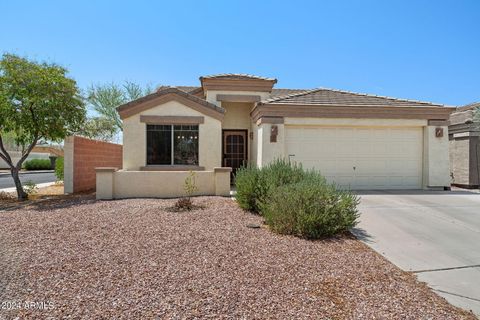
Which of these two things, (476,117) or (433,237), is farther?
(476,117)

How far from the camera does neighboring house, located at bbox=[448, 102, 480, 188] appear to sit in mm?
13688

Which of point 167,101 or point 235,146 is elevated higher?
point 167,101

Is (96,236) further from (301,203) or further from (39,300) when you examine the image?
(301,203)

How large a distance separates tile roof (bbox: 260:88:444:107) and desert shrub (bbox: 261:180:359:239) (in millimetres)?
6375

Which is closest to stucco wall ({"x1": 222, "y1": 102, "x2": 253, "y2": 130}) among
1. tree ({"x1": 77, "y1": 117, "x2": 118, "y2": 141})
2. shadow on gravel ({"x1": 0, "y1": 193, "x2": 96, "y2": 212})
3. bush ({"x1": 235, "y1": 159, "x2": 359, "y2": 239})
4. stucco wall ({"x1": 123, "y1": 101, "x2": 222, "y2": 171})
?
stucco wall ({"x1": 123, "y1": 101, "x2": 222, "y2": 171})

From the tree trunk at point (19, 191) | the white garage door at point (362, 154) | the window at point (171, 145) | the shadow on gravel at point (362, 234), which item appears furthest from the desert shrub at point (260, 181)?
the tree trunk at point (19, 191)

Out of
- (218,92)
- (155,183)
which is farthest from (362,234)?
(218,92)

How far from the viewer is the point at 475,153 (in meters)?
13.8

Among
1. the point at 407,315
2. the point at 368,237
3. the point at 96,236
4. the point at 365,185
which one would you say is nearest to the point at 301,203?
the point at 368,237

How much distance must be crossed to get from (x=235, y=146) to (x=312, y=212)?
913cm

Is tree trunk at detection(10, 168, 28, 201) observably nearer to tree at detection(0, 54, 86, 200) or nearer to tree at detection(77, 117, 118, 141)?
tree at detection(0, 54, 86, 200)

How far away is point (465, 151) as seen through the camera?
46.3 ft

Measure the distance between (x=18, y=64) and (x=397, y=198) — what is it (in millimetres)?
14410

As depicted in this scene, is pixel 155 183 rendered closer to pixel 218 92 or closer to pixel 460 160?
pixel 218 92
